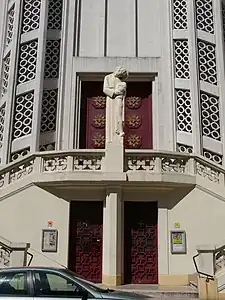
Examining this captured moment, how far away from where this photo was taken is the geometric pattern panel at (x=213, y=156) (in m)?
14.9

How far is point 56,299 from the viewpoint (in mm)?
6098

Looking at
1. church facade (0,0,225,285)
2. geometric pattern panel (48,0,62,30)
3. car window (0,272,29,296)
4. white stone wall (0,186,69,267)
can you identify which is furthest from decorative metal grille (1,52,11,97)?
car window (0,272,29,296)

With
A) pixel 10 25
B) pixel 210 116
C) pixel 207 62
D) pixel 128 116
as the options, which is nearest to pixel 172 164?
pixel 210 116

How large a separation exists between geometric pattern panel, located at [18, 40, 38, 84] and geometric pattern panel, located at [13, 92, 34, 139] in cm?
71

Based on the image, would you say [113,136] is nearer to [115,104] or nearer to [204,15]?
[115,104]

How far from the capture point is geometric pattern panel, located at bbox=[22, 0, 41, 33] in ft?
53.8

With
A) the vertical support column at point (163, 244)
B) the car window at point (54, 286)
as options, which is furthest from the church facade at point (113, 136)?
the car window at point (54, 286)

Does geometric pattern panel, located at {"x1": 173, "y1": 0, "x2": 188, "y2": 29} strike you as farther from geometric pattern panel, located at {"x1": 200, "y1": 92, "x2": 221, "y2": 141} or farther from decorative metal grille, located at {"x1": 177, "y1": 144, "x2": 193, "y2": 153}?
decorative metal grille, located at {"x1": 177, "y1": 144, "x2": 193, "y2": 153}

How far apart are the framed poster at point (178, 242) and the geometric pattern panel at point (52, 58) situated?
7337 mm

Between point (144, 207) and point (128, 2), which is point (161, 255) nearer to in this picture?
point (144, 207)

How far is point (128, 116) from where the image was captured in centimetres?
1603

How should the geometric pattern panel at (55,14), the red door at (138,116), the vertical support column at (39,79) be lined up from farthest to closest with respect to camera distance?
the geometric pattern panel at (55,14), the red door at (138,116), the vertical support column at (39,79)

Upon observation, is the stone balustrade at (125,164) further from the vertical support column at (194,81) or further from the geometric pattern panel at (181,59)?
the geometric pattern panel at (181,59)

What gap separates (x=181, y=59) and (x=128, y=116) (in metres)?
2.84
